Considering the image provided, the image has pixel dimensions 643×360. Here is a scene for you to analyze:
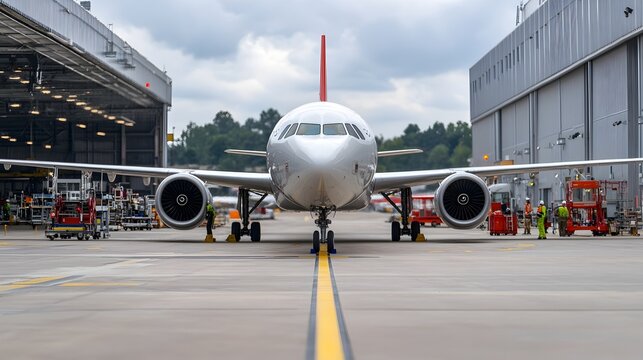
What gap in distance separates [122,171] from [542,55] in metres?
34.4

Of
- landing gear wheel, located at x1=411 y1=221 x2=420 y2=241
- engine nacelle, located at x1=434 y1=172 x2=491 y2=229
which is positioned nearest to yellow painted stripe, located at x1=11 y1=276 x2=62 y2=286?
engine nacelle, located at x1=434 y1=172 x2=491 y2=229

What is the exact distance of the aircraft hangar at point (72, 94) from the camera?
35.2 meters

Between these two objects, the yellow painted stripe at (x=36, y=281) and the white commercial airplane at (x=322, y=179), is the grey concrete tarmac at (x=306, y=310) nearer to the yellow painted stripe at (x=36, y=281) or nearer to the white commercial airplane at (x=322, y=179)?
the yellow painted stripe at (x=36, y=281)

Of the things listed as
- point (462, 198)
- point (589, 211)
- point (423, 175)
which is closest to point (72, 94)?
point (589, 211)

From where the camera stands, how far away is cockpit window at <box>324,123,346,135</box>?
18172 mm

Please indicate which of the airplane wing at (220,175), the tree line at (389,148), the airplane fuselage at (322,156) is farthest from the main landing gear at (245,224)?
the tree line at (389,148)

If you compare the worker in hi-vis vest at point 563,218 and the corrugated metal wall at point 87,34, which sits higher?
the corrugated metal wall at point 87,34

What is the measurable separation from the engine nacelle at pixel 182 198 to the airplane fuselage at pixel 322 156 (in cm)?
474

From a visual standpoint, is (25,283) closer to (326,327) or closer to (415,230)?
(326,327)

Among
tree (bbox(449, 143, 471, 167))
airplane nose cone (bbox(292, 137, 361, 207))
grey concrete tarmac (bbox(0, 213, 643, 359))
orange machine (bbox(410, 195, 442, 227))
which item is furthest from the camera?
tree (bbox(449, 143, 471, 167))

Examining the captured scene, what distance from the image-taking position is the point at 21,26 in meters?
32.3

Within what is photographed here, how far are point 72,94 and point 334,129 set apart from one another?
3683cm

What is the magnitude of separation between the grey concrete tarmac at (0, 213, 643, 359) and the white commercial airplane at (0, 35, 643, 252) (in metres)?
3.44

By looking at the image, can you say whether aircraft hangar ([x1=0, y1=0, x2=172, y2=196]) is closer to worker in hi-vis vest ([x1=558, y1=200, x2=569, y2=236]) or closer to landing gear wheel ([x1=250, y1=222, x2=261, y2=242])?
landing gear wheel ([x1=250, y1=222, x2=261, y2=242])
